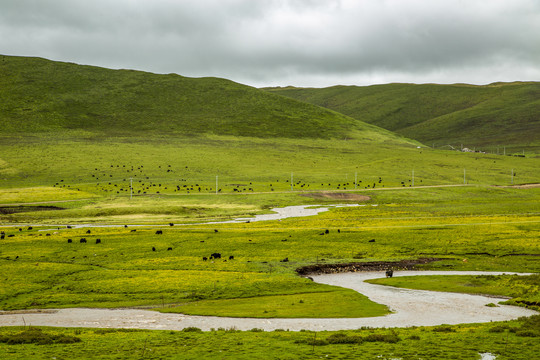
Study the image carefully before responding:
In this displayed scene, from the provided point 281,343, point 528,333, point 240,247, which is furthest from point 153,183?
point 528,333

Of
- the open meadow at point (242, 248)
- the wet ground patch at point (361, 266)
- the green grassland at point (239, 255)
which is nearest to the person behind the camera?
the open meadow at point (242, 248)

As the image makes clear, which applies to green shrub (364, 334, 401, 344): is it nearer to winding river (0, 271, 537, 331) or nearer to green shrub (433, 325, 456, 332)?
green shrub (433, 325, 456, 332)

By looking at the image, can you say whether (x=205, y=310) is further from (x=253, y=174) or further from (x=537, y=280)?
(x=253, y=174)

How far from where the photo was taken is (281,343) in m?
28.1

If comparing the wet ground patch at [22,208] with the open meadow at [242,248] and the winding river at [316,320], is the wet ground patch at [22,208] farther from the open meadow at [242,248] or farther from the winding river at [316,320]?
the winding river at [316,320]

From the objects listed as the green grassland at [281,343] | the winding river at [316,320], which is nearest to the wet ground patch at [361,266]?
the winding river at [316,320]

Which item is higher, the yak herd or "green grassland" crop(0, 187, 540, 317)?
the yak herd

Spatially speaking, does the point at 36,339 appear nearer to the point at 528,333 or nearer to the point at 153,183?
the point at 528,333

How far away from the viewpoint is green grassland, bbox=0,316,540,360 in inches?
1015

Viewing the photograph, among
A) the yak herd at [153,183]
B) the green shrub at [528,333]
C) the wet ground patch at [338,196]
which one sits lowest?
the green shrub at [528,333]

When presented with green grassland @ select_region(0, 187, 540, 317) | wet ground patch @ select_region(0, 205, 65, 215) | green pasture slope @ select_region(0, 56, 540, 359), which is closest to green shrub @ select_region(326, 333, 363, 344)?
green pasture slope @ select_region(0, 56, 540, 359)

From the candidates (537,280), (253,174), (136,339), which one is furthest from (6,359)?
(253,174)

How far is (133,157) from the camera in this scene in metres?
183

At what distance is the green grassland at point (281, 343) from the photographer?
25.8 metres
